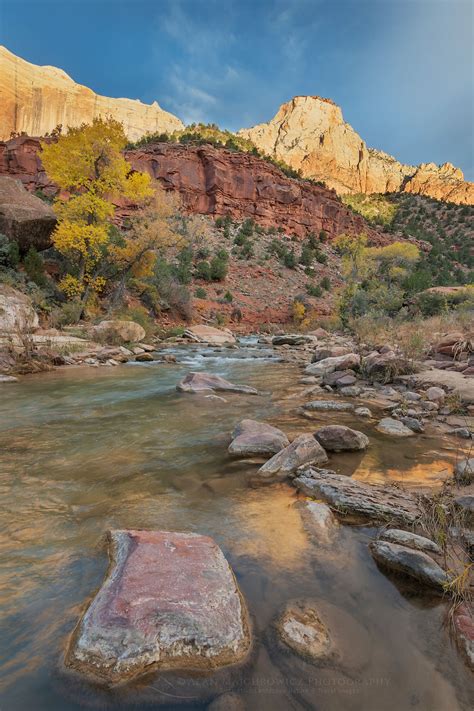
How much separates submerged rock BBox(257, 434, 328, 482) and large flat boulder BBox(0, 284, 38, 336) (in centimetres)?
824

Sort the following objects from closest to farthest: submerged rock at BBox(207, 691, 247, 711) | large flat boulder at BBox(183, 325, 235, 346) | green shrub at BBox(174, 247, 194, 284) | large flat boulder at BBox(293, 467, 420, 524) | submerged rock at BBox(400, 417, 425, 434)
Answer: submerged rock at BBox(207, 691, 247, 711) → large flat boulder at BBox(293, 467, 420, 524) → submerged rock at BBox(400, 417, 425, 434) → large flat boulder at BBox(183, 325, 235, 346) → green shrub at BBox(174, 247, 194, 284)

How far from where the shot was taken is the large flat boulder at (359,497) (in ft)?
7.89

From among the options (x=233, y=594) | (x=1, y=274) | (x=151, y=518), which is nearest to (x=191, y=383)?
(x=151, y=518)

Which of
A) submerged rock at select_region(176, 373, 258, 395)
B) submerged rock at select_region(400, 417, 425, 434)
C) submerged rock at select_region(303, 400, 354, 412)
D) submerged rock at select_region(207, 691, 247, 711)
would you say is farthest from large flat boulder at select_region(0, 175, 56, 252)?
submerged rock at select_region(207, 691, 247, 711)

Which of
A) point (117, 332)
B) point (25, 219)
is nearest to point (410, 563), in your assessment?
point (117, 332)

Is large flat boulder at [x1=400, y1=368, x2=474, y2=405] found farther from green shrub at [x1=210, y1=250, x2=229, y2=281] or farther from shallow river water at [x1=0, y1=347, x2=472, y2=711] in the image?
green shrub at [x1=210, y1=250, x2=229, y2=281]

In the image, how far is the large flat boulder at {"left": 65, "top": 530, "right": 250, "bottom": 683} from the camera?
1.29m

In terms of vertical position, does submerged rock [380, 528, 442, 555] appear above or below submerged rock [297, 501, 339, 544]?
above

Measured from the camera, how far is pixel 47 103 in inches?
2734

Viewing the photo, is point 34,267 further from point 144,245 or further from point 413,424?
point 413,424

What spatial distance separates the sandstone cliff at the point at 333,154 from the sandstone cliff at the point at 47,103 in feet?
89.8

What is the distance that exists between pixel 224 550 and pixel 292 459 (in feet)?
4.19

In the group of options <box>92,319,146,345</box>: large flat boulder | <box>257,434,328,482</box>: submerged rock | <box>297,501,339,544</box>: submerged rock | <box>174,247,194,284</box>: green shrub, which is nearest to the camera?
<box>297,501,339,544</box>: submerged rock

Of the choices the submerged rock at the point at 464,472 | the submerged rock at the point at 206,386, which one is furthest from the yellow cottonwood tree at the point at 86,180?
the submerged rock at the point at 464,472
